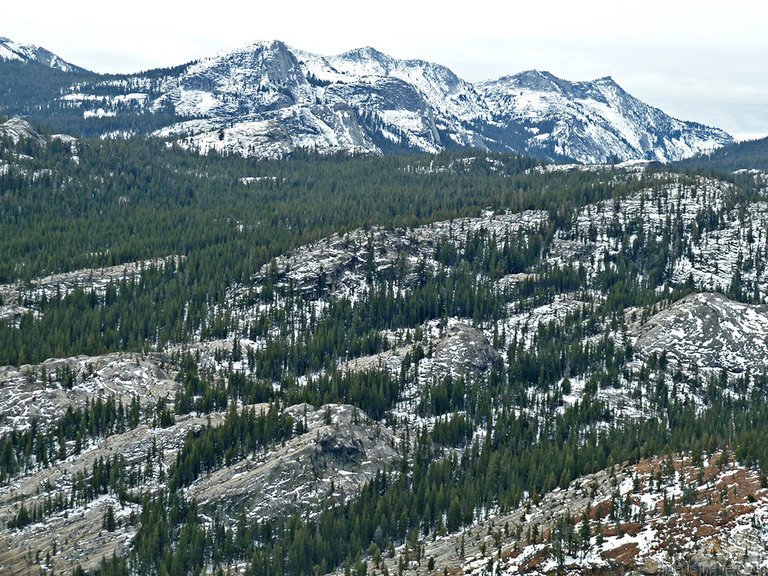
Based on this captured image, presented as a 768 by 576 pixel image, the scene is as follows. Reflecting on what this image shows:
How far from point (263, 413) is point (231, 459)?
16.2m

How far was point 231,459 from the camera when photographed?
598ft

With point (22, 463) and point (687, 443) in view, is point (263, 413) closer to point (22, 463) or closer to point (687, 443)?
point (22, 463)

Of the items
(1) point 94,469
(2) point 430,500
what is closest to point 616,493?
(2) point 430,500

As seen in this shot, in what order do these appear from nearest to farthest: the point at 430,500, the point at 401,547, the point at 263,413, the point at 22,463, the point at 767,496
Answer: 1. the point at 767,496
2. the point at 401,547
3. the point at 430,500
4. the point at 22,463
5. the point at 263,413

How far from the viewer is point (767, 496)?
416 feet

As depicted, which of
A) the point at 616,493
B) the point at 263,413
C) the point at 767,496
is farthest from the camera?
the point at 263,413

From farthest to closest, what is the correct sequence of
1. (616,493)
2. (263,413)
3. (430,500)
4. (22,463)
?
1. (263,413)
2. (22,463)
3. (430,500)
4. (616,493)

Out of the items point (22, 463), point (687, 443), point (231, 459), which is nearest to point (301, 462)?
point (231, 459)

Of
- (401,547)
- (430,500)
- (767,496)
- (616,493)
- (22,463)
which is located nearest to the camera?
(767,496)

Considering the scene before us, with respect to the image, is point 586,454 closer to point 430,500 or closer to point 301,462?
point 430,500

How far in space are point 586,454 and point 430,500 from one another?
3662cm

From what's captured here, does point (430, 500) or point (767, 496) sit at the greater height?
point (767, 496)

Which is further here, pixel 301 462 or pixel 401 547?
pixel 301 462

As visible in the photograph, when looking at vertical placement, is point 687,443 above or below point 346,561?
above
